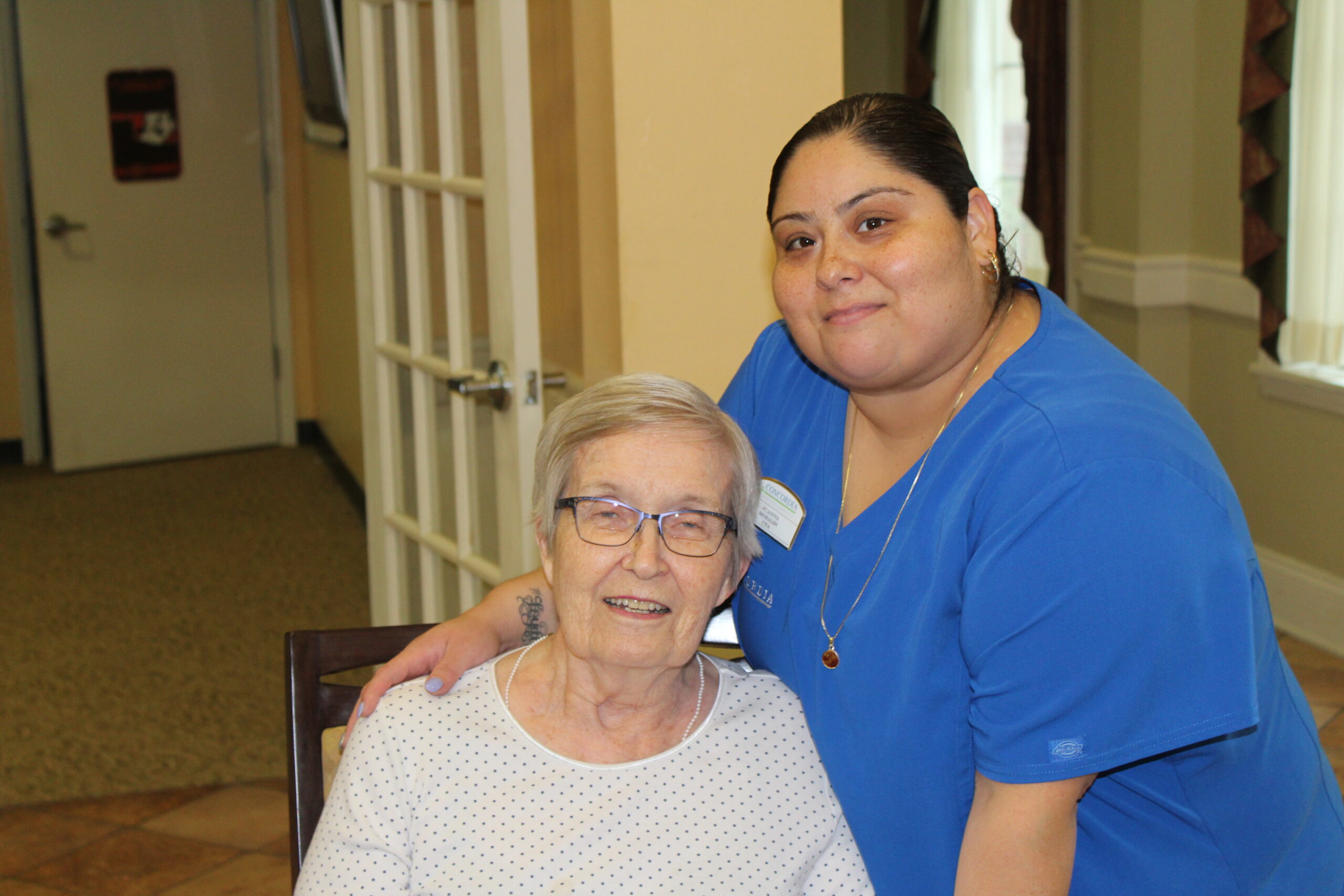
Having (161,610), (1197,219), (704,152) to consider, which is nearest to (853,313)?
(704,152)

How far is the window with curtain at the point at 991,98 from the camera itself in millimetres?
5582

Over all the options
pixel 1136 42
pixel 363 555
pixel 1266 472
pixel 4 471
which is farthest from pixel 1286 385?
pixel 4 471

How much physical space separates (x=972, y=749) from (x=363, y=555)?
14.0ft

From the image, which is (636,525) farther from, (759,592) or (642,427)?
(759,592)

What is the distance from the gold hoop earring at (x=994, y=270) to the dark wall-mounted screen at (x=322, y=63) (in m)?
3.85

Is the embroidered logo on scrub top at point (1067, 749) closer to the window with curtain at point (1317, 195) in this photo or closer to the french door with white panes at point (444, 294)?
the french door with white panes at point (444, 294)

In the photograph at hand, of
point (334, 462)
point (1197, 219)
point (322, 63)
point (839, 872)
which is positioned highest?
point (322, 63)

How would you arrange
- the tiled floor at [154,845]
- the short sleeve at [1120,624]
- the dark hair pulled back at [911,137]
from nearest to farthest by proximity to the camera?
the short sleeve at [1120,624] < the dark hair pulled back at [911,137] < the tiled floor at [154,845]

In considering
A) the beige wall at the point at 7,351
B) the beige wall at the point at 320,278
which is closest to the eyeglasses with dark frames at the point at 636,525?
the beige wall at the point at 320,278

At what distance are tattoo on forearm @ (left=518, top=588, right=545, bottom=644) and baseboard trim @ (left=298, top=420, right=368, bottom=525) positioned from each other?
373cm

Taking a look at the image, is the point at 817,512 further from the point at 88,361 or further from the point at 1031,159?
the point at 88,361

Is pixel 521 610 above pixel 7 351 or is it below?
above

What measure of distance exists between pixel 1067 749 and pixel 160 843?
2533 millimetres

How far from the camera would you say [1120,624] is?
1143 mm
